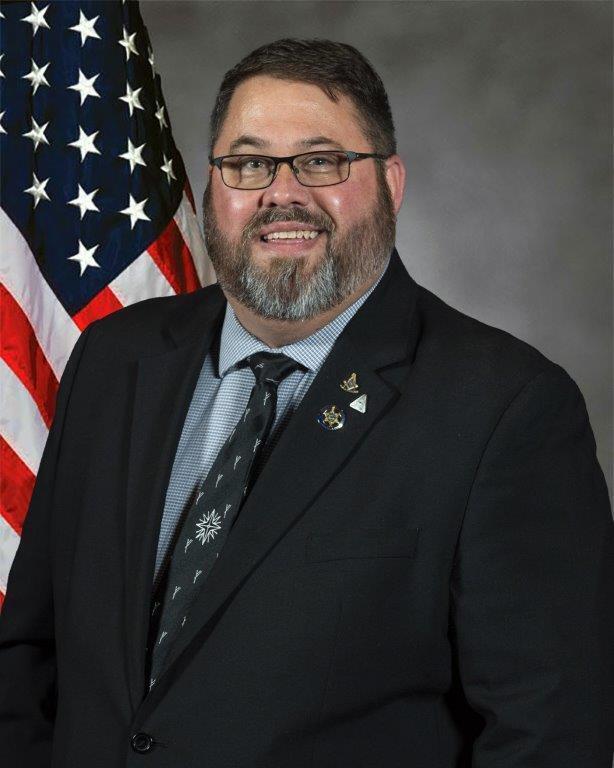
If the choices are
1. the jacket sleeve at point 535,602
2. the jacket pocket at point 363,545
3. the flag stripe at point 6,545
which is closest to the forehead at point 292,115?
the jacket sleeve at point 535,602

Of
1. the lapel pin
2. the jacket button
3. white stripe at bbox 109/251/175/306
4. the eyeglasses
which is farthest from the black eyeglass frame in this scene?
the jacket button

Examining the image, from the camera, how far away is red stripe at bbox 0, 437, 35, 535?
2984 millimetres

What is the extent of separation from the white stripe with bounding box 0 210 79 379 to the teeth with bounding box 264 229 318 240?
1073 mm

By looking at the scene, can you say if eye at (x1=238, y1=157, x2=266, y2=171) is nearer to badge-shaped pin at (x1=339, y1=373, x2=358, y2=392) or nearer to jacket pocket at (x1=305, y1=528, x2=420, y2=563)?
badge-shaped pin at (x1=339, y1=373, x2=358, y2=392)

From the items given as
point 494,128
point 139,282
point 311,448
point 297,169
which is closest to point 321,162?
point 297,169

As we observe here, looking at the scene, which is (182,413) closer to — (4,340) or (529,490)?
(529,490)

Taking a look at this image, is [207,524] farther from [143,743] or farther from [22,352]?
[22,352]

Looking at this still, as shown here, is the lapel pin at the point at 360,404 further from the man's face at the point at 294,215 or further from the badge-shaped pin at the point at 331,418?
the man's face at the point at 294,215

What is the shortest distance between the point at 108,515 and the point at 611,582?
3.17 ft

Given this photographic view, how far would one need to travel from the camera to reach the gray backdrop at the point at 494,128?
164 inches

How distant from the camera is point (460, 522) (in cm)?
191

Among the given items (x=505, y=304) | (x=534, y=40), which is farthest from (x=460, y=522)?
(x=534, y=40)

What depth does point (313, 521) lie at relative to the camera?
1944 millimetres

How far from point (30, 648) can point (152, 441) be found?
21.1 inches
